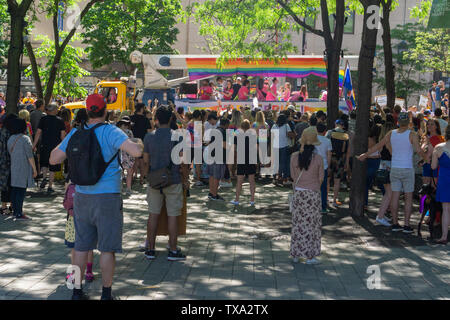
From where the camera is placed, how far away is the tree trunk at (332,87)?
17.2 meters

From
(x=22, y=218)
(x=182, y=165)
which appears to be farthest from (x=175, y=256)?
(x=22, y=218)

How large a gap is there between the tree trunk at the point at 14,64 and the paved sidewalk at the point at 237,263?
10.1 feet

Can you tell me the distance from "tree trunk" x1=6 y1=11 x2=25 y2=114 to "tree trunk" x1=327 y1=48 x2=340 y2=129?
734 cm

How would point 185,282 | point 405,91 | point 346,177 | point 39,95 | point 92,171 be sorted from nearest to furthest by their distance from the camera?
1. point 92,171
2. point 185,282
3. point 346,177
4. point 39,95
5. point 405,91

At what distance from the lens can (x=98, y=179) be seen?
6473mm

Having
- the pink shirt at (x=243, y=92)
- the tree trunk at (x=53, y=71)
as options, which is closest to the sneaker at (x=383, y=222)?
the pink shirt at (x=243, y=92)

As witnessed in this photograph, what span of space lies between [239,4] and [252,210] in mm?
8548

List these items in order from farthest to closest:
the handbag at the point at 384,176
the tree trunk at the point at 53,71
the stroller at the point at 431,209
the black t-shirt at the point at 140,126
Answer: the tree trunk at the point at 53,71
the black t-shirt at the point at 140,126
the handbag at the point at 384,176
the stroller at the point at 431,209

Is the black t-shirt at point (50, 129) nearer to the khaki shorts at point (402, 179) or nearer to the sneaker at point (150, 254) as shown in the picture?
the sneaker at point (150, 254)

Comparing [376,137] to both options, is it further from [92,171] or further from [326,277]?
[92,171]

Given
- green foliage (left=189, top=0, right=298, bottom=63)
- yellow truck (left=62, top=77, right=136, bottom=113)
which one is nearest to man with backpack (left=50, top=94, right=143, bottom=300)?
green foliage (left=189, top=0, right=298, bottom=63)

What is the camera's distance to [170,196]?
884 cm

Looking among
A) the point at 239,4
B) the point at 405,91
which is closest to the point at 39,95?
the point at 239,4

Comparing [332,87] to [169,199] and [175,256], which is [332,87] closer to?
[169,199]
